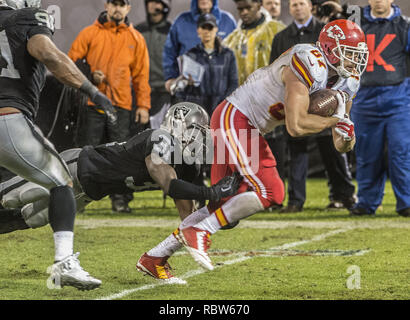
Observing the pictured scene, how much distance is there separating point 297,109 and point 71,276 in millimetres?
1586

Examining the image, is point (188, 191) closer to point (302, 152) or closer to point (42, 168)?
point (42, 168)

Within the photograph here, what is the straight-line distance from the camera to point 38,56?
4.39m

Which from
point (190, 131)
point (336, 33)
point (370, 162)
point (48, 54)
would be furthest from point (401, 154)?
point (48, 54)

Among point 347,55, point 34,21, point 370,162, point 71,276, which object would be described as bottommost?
point 370,162

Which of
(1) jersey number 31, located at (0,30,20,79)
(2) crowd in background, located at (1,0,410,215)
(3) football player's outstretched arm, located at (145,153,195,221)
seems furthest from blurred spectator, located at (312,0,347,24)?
(1) jersey number 31, located at (0,30,20,79)

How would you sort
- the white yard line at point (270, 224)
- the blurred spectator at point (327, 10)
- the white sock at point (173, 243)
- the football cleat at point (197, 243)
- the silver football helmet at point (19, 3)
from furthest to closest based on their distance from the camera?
the blurred spectator at point (327, 10) → the white yard line at point (270, 224) → the white sock at point (173, 243) → the football cleat at point (197, 243) → the silver football helmet at point (19, 3)

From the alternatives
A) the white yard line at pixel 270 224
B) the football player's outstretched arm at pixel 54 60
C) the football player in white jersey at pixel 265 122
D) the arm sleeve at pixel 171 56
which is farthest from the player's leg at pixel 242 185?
the arm sleeve at pixel 171 56

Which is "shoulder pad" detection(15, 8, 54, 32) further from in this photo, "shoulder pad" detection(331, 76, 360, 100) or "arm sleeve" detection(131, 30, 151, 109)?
"arm sleeve" detection(131, 30, 151, 109)

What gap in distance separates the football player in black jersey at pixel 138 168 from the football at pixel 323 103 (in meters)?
0.62

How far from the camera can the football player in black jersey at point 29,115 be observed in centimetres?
439

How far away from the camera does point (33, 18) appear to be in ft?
14.7

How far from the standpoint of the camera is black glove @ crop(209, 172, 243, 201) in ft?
15.7

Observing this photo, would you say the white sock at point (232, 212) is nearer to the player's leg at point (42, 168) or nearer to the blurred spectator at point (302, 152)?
the player's leg at point (42, 168)

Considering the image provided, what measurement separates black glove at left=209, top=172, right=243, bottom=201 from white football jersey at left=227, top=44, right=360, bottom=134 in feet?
1.30
